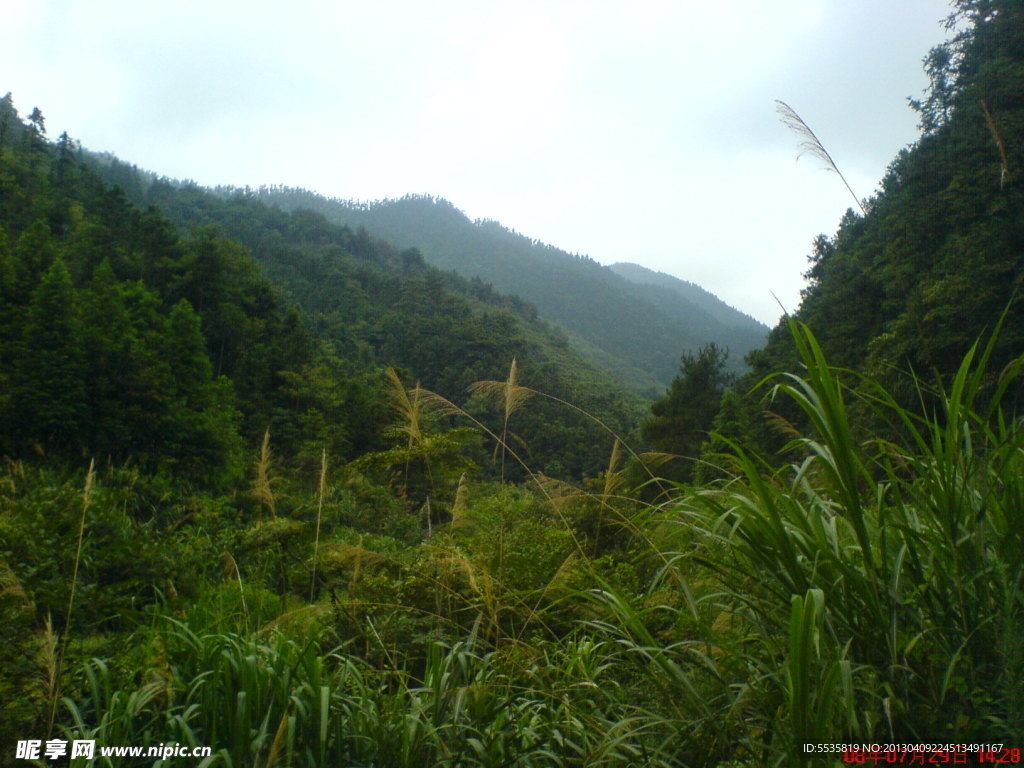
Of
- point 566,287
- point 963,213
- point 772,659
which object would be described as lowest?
point 772,659

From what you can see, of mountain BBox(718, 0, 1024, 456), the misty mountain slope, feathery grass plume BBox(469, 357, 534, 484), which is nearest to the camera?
feathery grass plume BBox(469, 357, 534, 484)

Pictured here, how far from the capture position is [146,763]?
1.84 metres

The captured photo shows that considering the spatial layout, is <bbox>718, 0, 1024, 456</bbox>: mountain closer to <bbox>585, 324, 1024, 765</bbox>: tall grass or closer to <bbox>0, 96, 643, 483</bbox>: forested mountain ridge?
<bbox>585, 324, 1024, 765</bbox>: tall grass

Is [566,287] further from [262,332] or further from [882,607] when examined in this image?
[882,607]

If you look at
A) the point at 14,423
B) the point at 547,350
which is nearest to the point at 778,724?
the point at 14,423

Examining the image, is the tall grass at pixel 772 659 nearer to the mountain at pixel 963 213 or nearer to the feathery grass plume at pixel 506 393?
the feathery grass plume at pixel 506 393

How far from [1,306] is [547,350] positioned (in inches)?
1604

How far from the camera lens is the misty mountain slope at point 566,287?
8969 centimetres

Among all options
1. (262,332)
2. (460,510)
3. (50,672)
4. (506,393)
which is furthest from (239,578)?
(262,332)

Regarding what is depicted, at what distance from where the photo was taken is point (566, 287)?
114750 millimetres

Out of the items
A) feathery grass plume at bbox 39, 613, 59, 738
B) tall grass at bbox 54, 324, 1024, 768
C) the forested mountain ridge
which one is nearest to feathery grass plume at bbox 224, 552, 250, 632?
tall grass at bbox 54, 324, 1024, 768

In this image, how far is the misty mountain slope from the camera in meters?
89.7

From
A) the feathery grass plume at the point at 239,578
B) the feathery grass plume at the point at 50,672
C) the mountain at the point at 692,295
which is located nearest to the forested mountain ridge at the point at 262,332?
the feathery grass plume at the point at 239,578

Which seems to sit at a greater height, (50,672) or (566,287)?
(566,287)
